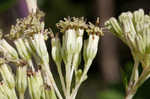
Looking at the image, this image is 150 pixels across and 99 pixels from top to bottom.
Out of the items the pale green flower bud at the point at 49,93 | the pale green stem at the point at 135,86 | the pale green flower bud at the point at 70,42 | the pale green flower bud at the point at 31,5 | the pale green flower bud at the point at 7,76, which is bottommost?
the pale green stem at the point at 135,86

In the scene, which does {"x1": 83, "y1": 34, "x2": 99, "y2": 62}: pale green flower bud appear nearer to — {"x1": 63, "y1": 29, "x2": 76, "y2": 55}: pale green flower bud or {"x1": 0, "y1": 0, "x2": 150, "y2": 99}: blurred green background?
{"x1": 63, "y1": 29, "x2": 76, "y2": 55}: pale green flower bud

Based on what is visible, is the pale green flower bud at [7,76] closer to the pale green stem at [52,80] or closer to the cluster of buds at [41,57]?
the cluster of buds at [41,57]

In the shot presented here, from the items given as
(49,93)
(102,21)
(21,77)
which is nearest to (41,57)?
(21,77)

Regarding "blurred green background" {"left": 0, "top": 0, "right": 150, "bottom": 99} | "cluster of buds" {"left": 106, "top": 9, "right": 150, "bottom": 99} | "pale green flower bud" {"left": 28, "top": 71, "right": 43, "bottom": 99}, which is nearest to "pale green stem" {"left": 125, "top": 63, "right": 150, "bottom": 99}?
"cluster of buds" {"left": 106, "top": 9, "right": 150, "bottom": 99}

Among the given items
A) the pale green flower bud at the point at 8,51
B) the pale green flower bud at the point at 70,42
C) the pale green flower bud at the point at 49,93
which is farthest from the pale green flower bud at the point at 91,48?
the pale green flower bud at the point at 8,51

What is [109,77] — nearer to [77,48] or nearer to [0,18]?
[0,18]

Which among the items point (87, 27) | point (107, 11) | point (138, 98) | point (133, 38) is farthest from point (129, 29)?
point (107, 11)
